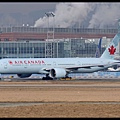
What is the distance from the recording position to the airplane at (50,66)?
83.6 metres

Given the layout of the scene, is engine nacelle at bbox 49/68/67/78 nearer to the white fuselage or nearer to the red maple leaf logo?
A: the white fuselage

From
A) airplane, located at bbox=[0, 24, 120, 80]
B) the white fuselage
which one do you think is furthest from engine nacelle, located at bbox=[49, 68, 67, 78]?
the white fuselage

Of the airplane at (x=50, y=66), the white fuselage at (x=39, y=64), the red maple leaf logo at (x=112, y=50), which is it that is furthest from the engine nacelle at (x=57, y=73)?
the red maple leaf logo at (x=112, y=50)

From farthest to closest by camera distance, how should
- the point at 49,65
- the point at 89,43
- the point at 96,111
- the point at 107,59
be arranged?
1. the point at 89,43
2. the point at 107,59
3. the point at 49,65
4. the point at 96,111

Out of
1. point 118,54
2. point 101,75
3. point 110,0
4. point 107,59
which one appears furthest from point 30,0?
point 118,54

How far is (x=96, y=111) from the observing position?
94.7ft

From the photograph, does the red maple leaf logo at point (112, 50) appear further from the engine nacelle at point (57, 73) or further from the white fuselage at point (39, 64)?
the engine nacelle at point (57, 73)

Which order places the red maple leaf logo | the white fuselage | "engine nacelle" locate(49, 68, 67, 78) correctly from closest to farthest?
the white fuselage
"engine nacelle" locate(49, 68, 67, 78)
the red maple leaf logo

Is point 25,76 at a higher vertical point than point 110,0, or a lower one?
lower

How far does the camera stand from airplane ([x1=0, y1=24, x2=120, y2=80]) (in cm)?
8356

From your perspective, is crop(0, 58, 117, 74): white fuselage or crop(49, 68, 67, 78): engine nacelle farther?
crop(49, 68, 67, 78): engine nacelle

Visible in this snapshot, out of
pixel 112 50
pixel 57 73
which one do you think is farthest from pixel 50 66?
pixel 112 50

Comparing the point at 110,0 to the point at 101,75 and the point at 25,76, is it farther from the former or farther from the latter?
the point at 101,75

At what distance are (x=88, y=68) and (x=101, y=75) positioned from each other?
13.7m
